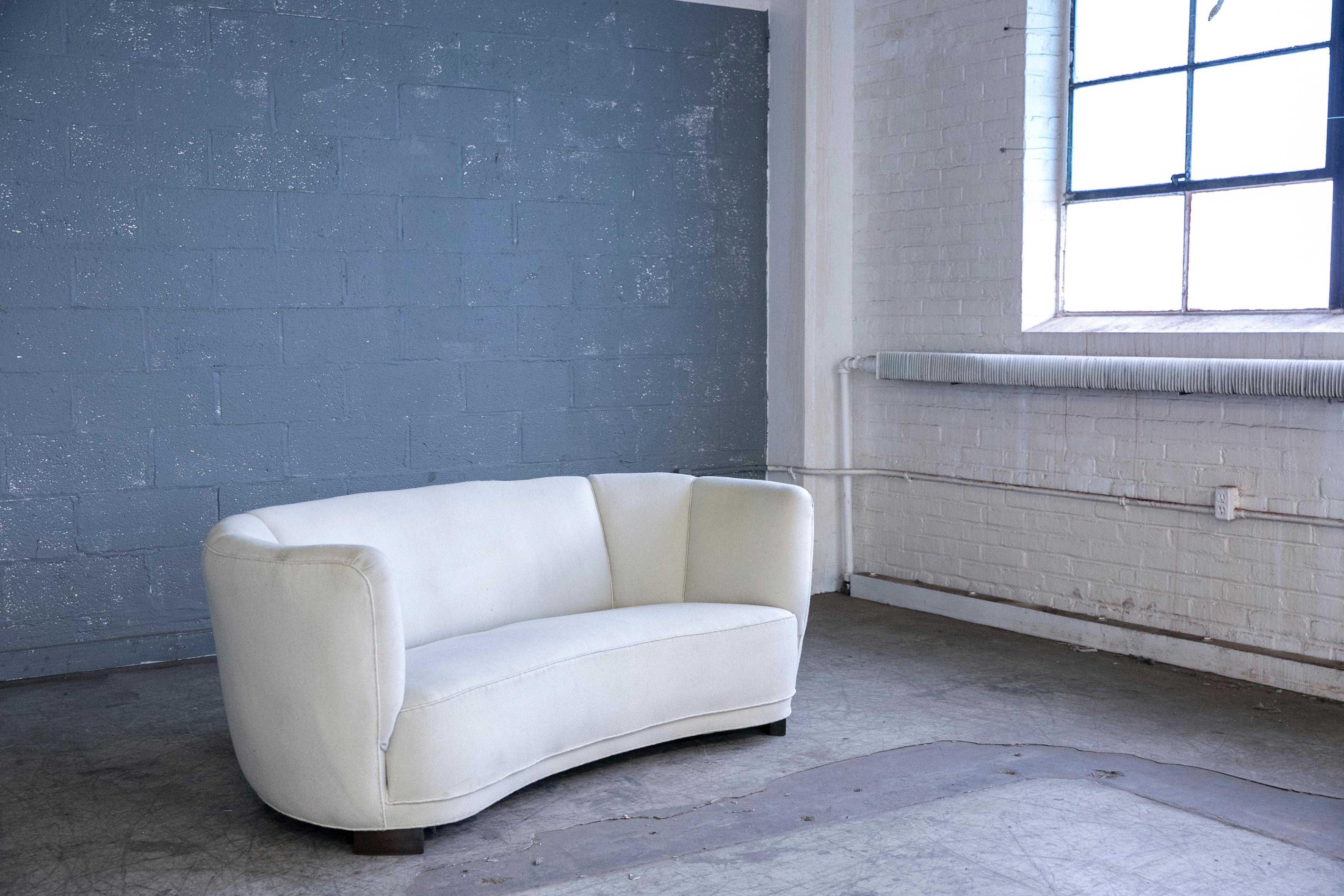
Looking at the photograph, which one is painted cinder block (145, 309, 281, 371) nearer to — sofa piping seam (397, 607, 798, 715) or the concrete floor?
the concrete floor

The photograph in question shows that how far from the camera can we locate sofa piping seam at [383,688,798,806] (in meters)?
3.02

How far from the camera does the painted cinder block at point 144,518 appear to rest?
4605 millimetres

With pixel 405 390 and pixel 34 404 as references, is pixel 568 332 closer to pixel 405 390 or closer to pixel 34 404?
pixel 405 390

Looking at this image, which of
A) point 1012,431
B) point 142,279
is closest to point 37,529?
point 142,279

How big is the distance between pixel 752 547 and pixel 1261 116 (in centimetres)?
254

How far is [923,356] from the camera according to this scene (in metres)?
5.57

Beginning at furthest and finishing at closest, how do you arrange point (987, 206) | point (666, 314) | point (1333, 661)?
point (666, 314), point (987, 206), point (1333, 661)

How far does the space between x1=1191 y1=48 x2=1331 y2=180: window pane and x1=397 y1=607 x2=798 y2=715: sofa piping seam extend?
2476mm

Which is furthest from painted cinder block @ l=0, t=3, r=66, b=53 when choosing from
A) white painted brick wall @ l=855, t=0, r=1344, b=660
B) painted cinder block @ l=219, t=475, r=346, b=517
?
white painted brick wall @ l=855, t=0, r=1344, b=660

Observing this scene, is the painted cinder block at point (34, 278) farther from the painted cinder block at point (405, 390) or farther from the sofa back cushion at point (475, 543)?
the sofa back cushion at point (475, 543)

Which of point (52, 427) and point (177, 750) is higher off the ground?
point (52, 427)

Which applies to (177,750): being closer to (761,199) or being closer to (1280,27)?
(761,199)

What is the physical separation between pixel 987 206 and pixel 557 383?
2.04 meters

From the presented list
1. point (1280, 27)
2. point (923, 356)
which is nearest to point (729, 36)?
point (923, 356)
